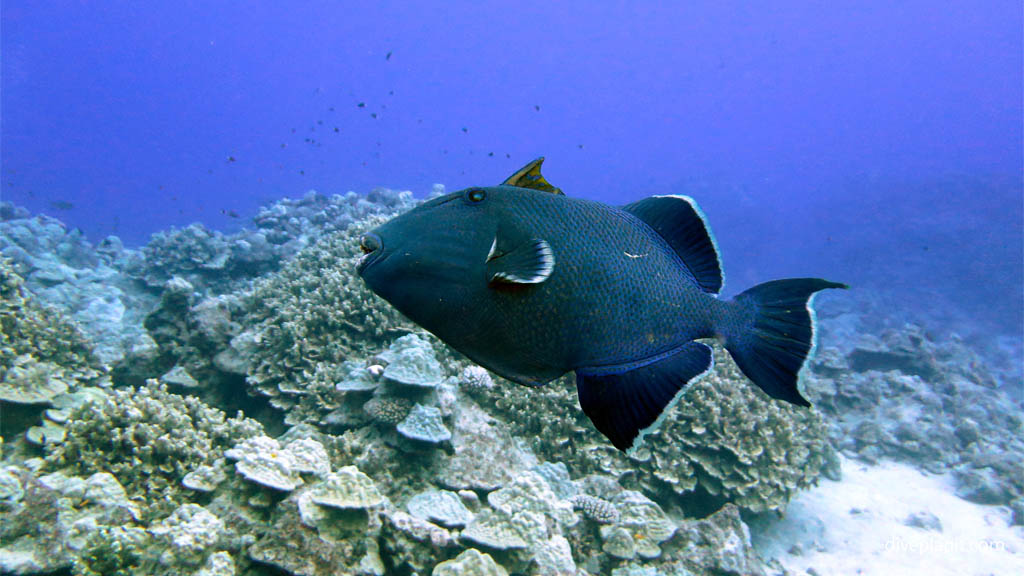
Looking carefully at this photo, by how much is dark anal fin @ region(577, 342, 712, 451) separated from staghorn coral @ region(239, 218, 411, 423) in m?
4.04

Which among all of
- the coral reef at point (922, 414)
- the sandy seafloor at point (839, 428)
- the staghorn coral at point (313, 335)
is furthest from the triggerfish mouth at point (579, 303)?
the coral reef at point (922, 414)

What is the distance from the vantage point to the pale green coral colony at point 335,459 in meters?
3.01

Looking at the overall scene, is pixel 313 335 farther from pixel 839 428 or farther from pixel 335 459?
pixel 839 428

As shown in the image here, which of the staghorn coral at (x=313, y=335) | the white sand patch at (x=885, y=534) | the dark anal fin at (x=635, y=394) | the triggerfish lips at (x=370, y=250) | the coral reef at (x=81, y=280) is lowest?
the white sand patch at (x=885, y=534)

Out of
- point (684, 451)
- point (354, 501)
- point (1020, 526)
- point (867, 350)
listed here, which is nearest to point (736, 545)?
point (684, 451)

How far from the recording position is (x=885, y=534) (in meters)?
6.38

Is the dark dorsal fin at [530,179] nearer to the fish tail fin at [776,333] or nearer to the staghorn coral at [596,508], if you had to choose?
the fish tail fin at [776,333]

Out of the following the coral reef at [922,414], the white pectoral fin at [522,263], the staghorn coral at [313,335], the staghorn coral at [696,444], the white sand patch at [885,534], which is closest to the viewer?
the white pectoral fin at [522,263]

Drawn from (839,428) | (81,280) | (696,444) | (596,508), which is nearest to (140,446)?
(596,508)

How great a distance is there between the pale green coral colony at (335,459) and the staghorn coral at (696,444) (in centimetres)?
2

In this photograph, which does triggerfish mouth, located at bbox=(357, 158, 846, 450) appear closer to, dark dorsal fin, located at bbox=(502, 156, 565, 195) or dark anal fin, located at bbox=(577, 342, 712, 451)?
dark anal fin, located at bbox=(577, 342, 712, 451)

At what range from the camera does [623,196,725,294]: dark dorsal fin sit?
1282mm

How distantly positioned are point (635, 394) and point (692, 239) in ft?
1.57

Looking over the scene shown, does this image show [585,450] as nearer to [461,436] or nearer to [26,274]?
[461,436]
